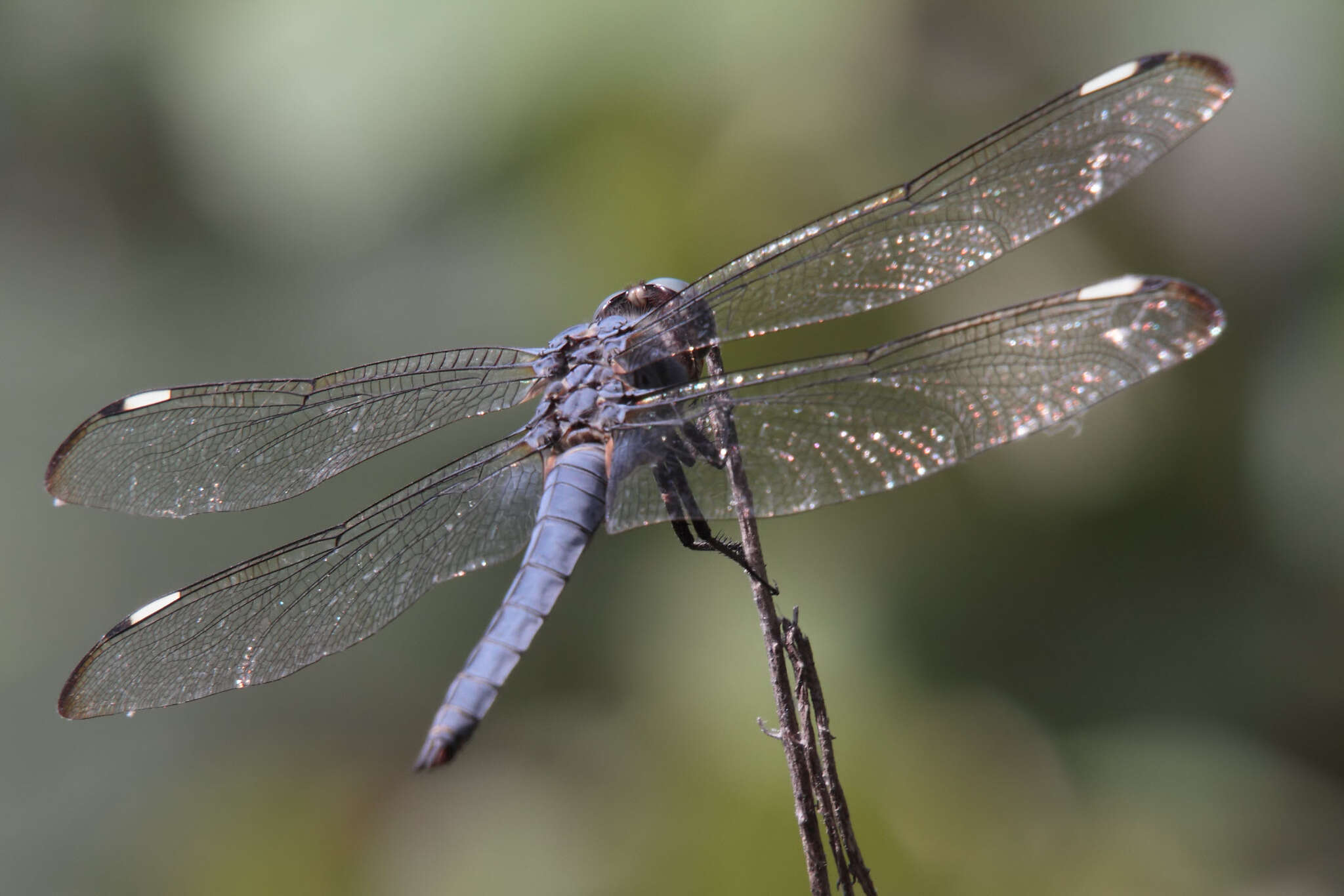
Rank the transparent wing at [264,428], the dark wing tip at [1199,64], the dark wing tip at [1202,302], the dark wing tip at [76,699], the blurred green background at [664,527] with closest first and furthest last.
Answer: the dark wing tip at [1202,302] < the dark wing tip at [1199,64] < the dark wing tip at [76,699] < the transparent wing at [264,428] < the blurred green background at [664,527]

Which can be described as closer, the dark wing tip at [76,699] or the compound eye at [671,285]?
the dark wing tip at [76,699]

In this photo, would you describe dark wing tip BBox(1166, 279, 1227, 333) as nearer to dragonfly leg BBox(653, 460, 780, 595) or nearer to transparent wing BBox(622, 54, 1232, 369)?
transparent wing BBox(622, 54, 1232, 369)

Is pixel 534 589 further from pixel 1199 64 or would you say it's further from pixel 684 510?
pixel 1199 64

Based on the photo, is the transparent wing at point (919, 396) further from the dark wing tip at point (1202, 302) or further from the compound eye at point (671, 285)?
the compound eye at point (671, 285)

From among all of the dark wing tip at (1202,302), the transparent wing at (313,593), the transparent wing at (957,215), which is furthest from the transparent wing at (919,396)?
the transparent wing at (313,593)

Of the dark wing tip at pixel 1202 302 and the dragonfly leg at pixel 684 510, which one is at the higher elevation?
the dark wing tip at pixel 1202 302

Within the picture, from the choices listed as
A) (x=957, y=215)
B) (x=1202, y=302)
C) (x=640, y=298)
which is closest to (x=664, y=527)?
(x=640, y=298)

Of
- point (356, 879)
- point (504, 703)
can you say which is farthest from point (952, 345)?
point (356, 879)
